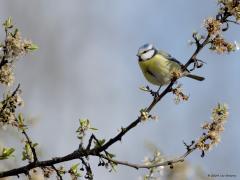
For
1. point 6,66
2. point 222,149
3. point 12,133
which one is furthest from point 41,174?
point 222,149

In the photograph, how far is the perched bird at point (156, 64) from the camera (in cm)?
551

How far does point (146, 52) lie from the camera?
20.4ft

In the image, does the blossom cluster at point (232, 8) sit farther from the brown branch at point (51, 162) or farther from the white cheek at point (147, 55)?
the white cheek at point (147, 55)

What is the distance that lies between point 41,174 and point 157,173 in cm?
65

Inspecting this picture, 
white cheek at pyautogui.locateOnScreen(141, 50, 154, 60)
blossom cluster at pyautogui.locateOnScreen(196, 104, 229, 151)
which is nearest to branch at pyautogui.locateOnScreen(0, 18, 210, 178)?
blossom cluster at pyautogui.locateOnScreen(196, 104, 229, 151)

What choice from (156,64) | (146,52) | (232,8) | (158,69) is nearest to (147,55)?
(146,52)

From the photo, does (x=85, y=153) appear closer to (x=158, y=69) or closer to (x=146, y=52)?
(x=158, y=69)

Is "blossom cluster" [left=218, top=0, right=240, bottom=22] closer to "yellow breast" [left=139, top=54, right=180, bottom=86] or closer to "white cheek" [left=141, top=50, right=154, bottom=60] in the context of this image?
"yellow breast" [left=139, top=54, right=180, bottom=86]

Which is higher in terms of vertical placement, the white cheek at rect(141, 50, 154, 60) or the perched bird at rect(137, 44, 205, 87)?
the white cheek at rect(141, 50, 154, 60)

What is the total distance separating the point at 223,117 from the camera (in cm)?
286

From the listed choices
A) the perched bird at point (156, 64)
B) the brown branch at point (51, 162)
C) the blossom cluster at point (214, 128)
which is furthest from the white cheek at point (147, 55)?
the brown branch at point (51, 162)

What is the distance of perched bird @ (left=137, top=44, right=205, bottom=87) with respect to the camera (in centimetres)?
551

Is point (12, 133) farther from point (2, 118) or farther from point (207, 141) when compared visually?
point (207, 141)

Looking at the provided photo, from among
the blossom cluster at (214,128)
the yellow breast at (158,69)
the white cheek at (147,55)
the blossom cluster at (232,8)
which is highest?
the white cheek at (147,55)
